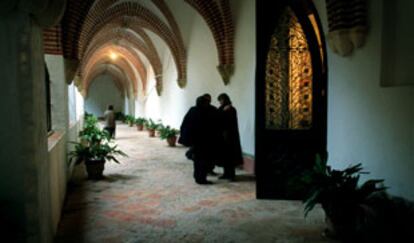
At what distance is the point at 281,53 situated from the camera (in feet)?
15.9

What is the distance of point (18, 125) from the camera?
2305 millimetres

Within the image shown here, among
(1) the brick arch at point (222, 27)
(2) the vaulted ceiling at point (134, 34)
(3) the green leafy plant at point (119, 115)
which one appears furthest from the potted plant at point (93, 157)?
(3) the green leafy plant at point (119, 115)

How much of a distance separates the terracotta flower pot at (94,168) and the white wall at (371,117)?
392 cm

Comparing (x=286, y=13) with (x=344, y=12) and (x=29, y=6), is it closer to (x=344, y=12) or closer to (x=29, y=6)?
(x=344, y=12)

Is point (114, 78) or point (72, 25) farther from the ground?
point (114, 78)

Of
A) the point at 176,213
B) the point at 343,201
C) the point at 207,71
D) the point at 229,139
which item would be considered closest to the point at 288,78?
the point at 229,139

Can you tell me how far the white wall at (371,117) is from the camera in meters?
3.39

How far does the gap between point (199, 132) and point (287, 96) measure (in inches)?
61.1

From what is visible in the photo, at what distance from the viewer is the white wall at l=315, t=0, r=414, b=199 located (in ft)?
11.1

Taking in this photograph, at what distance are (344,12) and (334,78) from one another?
949mm

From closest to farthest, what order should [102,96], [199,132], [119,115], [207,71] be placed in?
1. [199,132]
2. [207,71]
3. [119,115]
4. [102,96]

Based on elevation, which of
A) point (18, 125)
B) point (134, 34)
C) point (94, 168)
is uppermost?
point (134, 34)

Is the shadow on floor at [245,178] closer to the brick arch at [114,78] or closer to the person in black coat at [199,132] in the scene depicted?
the person in black coat at [199,132]

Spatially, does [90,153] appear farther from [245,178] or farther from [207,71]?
[207,71]
